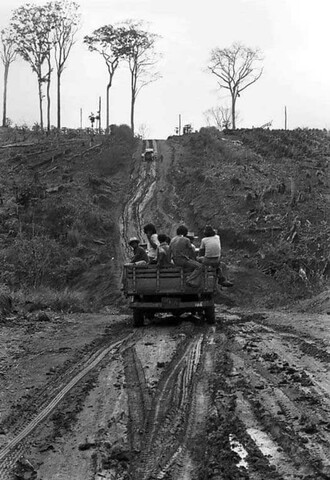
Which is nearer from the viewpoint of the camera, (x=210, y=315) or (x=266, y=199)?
(x=210, y=315)

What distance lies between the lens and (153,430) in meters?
6.65

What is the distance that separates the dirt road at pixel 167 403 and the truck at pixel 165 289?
34.6 inches

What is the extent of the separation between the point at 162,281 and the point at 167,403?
22.9ft

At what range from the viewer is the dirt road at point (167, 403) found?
5.71 m

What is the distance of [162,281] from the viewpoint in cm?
1459

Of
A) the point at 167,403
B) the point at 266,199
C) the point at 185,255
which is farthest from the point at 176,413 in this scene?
the point at 266,199

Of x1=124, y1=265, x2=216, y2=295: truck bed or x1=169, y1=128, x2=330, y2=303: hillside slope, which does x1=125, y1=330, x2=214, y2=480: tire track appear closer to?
x1=124, y1=265, x2=216, y2=295: truck bed

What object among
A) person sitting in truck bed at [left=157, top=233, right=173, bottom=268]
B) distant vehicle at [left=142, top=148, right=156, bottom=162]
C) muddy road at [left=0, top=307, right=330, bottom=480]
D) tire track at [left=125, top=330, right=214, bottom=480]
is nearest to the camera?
muddy road at [left=0, top=307, right=330, bottom=480]

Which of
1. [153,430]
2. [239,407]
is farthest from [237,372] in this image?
[153,430]

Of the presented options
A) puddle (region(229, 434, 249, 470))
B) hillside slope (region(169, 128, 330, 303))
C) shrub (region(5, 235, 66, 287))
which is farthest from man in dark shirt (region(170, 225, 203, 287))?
shrub (region(5, 235, 66, 287))

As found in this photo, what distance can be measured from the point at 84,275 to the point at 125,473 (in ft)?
68.4

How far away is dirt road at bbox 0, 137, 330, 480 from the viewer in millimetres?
5711

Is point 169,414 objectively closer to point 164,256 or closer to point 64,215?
point 164,256

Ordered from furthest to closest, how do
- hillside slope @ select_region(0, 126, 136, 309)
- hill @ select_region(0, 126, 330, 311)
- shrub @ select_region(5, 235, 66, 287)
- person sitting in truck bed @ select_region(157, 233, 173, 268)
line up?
shrub @ select_region(5, 235, 66, 287), hillside slope @ select_region(0, 126, 136, 309), hill @ select_region(0, 126, 330, 311), person sitting in truck bed @ select_region(157, 233, 173, 268)
